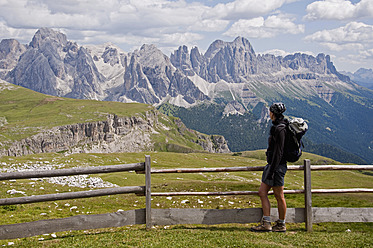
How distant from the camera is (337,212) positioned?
49.0ft

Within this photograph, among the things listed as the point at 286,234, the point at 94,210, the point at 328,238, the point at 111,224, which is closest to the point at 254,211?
the point at 286,234

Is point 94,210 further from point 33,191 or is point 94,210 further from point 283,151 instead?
point 283,151

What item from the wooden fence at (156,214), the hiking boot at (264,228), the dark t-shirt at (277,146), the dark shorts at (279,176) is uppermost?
the dark t-shirt at (277,146)

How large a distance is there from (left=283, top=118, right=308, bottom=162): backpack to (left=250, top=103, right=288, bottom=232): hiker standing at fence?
0.79 ft

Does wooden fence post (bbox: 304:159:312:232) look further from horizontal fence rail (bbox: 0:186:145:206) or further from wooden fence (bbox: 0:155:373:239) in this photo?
horizontal fence rail (bbox: 0:186:145:206)

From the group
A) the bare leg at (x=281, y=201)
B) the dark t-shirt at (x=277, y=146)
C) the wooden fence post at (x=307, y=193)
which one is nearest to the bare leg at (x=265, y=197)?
the bare leg at (x=281, y=201)

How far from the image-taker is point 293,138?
511 inches

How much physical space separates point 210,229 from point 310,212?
4.84 metres

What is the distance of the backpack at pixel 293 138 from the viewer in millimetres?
12891

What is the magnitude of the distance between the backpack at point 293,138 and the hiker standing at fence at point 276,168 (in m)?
0.24

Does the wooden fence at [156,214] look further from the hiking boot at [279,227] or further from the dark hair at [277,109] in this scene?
the dark hair at [277,109]

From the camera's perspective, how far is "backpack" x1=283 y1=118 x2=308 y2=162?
1289 centimetres

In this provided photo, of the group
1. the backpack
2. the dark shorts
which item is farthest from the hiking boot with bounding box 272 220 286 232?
the backpack

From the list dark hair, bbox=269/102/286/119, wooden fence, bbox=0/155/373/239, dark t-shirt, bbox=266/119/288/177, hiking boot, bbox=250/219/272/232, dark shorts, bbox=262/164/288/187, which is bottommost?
hiking boot, bbox=250/219/272/232
